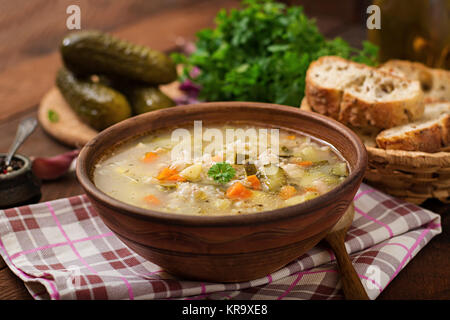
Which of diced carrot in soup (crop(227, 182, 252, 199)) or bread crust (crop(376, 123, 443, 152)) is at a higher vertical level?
diced carrot in soup (crop(227, 182, 252, 199))

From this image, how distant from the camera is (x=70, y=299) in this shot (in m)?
1.63

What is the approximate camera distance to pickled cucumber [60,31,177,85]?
323 centimetres

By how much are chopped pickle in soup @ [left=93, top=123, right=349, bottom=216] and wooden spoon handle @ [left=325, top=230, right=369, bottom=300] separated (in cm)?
20

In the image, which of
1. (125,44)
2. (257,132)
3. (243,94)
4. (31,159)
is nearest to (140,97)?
(125,44)

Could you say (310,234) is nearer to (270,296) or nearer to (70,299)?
(270,296)

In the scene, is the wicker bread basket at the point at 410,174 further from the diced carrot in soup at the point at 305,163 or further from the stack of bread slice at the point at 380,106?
the diced carrot in soup at the point at 305,163

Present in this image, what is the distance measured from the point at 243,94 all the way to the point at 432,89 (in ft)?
3.40

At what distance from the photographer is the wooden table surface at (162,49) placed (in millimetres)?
1773

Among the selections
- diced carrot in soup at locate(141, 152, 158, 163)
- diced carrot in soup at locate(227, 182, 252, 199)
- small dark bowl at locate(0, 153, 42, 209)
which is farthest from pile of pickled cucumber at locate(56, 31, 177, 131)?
diced carrot in soup at locate(227, 182, 252, 199)

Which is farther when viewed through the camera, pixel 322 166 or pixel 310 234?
pixel 322 166

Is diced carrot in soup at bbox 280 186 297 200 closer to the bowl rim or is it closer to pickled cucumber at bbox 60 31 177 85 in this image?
the bowl rim

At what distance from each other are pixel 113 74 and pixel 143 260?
68.4 inches

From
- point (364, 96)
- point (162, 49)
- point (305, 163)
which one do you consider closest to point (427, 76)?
point (364, 96)

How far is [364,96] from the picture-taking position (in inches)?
94.4
